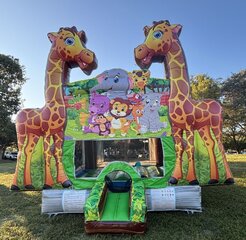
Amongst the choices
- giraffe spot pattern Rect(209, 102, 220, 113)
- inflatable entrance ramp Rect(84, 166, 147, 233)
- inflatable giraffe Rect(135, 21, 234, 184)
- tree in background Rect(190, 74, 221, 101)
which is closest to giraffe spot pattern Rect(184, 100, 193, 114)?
inflatable giraffe Rect(135, 21, 234, 184)

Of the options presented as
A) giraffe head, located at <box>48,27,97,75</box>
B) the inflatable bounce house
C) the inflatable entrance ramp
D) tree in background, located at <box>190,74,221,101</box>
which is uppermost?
tree in background, located at <box>190,74,221,101</box>

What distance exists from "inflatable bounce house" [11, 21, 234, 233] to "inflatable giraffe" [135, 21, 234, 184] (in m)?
0.02

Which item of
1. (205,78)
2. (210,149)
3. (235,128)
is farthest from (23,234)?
(235,128)

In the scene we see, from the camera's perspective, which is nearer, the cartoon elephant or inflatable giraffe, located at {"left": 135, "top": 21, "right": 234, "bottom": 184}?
inflatable giraffe, located at {"left": 135, "top": 21, "right": 234, "bottom": 184}

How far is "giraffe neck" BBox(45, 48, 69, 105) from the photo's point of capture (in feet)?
20.1

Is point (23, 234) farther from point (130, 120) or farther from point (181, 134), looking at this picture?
point (181, 134)

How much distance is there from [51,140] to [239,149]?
26.1 m

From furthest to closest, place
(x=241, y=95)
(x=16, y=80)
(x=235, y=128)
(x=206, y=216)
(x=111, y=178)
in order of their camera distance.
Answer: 1. (x=235, y=128)
2. (x=16, y=80)
3. (x=241, y=95)
4. (x=111, y=178)
5. (x=206, y=216)

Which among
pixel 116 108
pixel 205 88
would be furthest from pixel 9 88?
pixel 116 108

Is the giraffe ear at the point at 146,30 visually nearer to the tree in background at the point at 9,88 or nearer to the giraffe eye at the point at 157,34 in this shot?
the giraffe eye at the point at 157,34

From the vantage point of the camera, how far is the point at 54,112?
19.6ft

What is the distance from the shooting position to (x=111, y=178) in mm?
6207

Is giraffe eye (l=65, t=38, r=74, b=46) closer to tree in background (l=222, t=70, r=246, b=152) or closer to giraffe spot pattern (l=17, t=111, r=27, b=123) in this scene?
giraffe spot pattern (l=17, t=111, r=27, b=123)

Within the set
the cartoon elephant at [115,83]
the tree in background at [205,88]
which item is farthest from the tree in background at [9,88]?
the cartoon elephant at [115,83]
